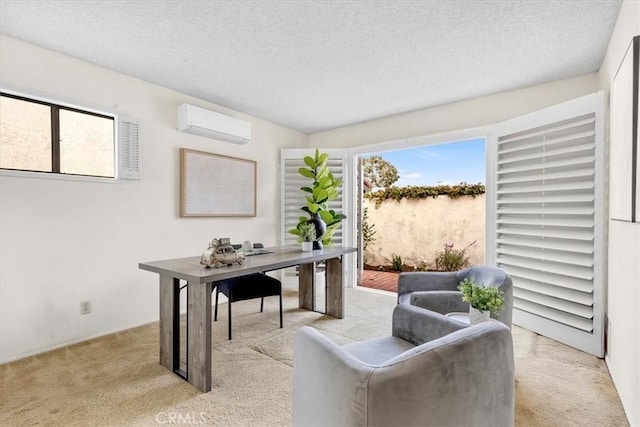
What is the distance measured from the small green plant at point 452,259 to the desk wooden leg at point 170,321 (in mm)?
4739

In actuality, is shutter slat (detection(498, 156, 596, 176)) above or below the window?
below

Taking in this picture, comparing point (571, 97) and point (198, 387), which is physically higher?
point (571, 97)

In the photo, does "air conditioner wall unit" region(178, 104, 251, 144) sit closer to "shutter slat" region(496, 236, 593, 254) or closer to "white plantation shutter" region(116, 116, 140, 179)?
"white plantation shutter" region(116, 116, 140, 179)

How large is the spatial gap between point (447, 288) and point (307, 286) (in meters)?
1.60

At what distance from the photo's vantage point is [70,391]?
2055 mm

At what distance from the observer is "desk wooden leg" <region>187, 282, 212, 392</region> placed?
2055 mm

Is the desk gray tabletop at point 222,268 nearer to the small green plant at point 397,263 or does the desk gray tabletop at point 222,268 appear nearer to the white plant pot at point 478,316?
the white plant pot at point 478,316

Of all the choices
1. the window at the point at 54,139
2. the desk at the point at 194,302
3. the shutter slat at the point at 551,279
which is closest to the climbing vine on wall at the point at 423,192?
the shutter slat at the point at 551,279

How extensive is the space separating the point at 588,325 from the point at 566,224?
811 millimetres

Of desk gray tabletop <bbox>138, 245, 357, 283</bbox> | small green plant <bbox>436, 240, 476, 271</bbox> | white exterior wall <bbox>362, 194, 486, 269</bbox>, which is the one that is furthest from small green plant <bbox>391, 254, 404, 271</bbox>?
desk gray tabletop <bbox>138, 245, 357, 283</bbox>

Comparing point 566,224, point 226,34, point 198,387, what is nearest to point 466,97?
point 566,224

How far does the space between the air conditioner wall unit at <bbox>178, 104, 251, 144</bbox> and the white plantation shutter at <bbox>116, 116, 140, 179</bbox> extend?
1.64 feet

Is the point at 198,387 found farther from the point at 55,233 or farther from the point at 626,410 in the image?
the point at 626,410

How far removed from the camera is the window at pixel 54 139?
253cm
